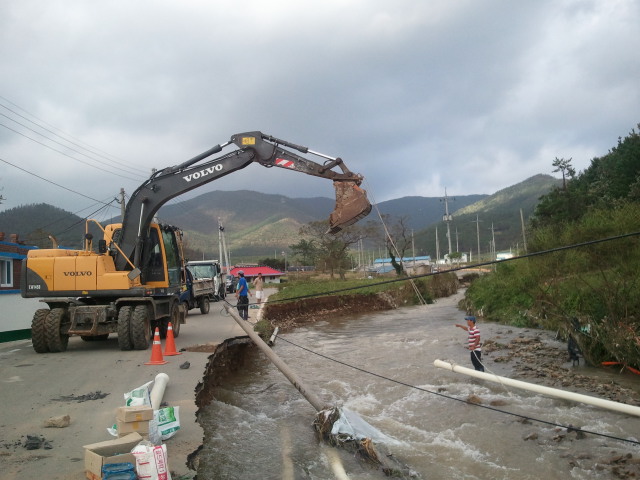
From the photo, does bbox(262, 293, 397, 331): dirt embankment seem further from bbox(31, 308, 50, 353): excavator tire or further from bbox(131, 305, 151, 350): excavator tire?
bbox(31, 308, 50, 353): excavator tire

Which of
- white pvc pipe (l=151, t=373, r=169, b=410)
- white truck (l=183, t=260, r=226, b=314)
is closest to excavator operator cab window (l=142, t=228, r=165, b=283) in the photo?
white truck (l=183, t=260, r=226, b=314)

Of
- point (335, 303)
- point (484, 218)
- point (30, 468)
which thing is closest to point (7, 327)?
point (30, 468)

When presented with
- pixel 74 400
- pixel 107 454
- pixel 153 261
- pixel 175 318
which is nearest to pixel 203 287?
pixel 175 318

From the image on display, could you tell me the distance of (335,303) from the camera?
28609 mm

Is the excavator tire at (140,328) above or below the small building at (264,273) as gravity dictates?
below

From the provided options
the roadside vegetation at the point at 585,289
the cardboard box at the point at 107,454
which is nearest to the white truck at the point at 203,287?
the roadside vegetation at the point at 585,289

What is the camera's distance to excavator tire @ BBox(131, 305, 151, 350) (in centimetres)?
1103

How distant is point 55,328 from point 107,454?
25.9 ft

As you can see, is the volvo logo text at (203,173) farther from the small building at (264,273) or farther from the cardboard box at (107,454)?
the small building at (264,273)

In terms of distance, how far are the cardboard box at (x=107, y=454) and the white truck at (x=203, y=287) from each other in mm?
13803

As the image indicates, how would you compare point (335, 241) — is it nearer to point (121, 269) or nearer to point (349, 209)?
point (121, 269)

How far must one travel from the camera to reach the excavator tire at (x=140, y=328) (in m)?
11.0

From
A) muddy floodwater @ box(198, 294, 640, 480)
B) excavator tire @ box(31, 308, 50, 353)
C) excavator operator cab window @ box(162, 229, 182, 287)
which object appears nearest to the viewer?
muddy floodwater @ box(198, 294, 640, 480)

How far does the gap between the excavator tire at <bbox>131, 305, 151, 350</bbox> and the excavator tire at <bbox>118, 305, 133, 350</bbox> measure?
85 mm
